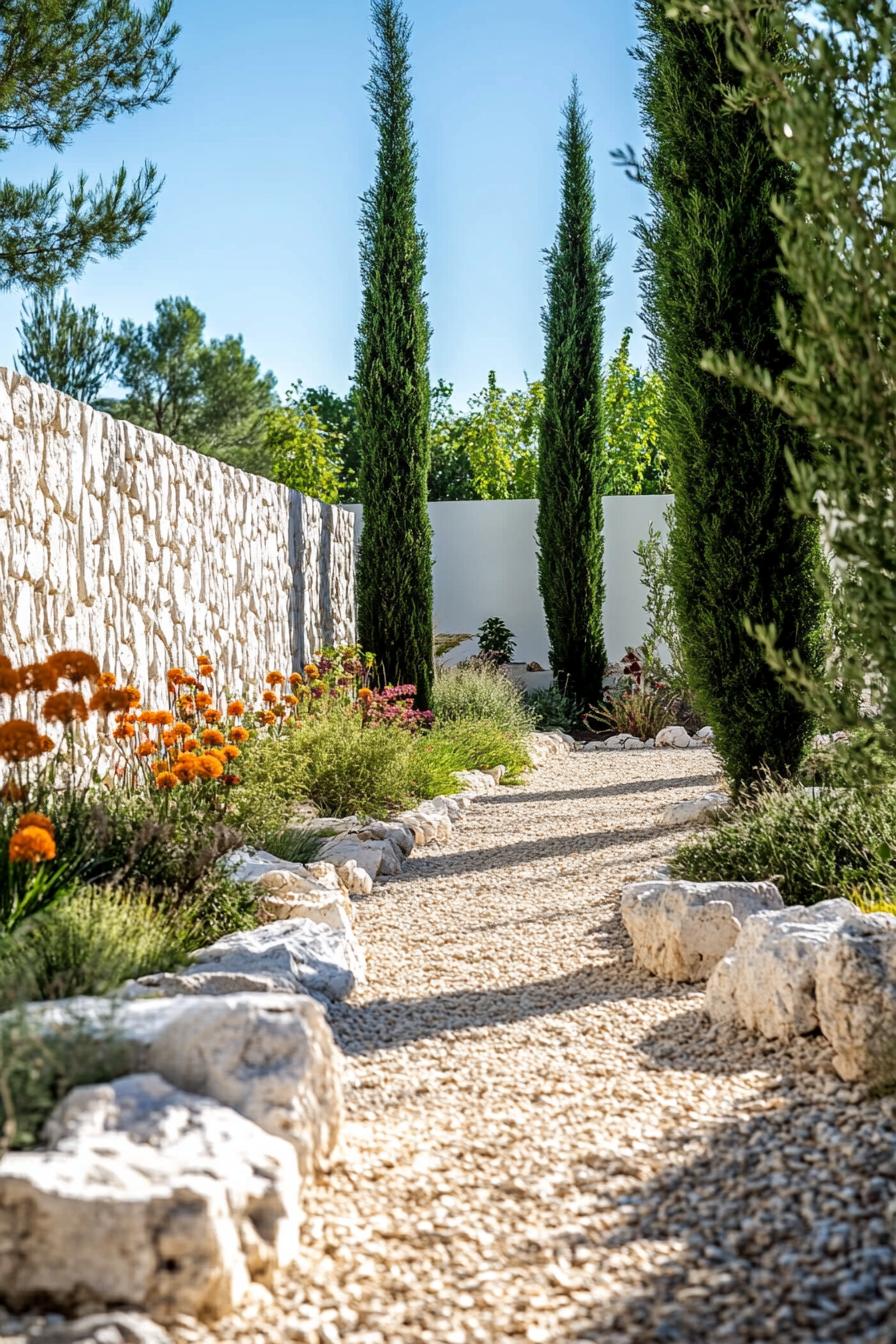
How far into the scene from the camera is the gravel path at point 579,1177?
180cm

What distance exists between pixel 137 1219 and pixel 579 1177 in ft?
3.28

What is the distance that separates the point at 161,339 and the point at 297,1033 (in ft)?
76.1

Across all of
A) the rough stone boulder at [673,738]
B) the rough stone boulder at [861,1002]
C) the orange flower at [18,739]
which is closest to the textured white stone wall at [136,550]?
the orange flower at [18,739]

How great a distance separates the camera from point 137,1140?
1.89 meters

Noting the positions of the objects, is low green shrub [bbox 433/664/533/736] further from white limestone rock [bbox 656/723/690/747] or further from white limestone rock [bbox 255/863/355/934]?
white limestone rock [bbox 255/863/355/934]

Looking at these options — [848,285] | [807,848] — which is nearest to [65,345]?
[807,848]

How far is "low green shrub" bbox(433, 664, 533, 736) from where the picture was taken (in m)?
11.1

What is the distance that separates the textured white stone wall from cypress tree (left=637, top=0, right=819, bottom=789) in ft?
9.95

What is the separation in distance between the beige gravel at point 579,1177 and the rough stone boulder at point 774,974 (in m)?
0.08

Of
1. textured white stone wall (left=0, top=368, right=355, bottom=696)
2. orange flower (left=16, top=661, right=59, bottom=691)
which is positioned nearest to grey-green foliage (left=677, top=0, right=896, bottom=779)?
orange flower (left=16, top=661, right=59, bottom=691)

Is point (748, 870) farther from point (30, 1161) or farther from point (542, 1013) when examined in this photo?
point (30, 1161)

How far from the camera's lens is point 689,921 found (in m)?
3.87

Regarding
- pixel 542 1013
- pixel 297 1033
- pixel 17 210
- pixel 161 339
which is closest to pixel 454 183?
pixel 17 210

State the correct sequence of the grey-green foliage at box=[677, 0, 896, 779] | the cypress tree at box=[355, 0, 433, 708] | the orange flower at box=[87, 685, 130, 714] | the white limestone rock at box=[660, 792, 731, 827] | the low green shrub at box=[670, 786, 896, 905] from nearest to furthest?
the grey-green foliage at box=[677, 0, 896, 779]
the orange flower at box=[87, 685, 130, 714]
the low green shrub at box=[670, 786, 896, 905]
the white limestone rock at box=[660, 792, 731, 827]
the cypress tree at box=[355, 0, 433, 708]
